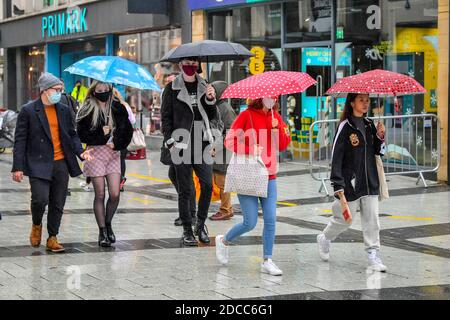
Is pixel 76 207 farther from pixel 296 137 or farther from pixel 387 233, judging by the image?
pixel 296 137

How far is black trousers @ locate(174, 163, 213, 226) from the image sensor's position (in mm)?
8906

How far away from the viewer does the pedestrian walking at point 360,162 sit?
767 cm

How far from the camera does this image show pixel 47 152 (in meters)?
8.52

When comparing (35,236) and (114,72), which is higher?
(114,72)

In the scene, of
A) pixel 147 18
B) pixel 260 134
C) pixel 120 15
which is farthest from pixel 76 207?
pixel 120 15

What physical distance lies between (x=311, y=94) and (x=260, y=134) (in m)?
11.0

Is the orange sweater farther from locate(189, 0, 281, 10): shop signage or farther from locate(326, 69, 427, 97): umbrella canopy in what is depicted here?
locate(189, 0, 281, 10): shop signage

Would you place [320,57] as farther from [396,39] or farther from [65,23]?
[65,23]

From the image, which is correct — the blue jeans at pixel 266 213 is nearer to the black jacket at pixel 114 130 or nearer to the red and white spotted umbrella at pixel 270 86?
the red and white spotted umbrella at pixel 270 86

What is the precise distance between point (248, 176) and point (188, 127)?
1.68 meters

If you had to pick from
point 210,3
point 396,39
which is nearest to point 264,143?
point 396,39

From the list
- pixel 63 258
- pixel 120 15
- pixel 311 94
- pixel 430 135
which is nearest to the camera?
pixel 63 258

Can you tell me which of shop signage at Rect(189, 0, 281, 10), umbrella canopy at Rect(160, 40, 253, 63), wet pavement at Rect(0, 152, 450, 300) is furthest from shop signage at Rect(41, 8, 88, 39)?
umbrella canopy at Rect(160, 40, 253, 63)

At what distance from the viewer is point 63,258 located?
819cm
